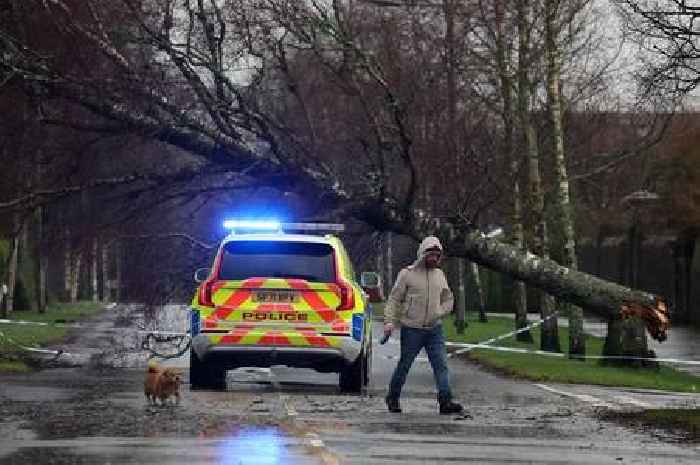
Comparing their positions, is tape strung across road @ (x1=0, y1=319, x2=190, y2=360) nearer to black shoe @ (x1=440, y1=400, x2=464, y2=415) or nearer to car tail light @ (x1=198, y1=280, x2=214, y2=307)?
car tail light @ (x1=198, y1=280, x2=214, y2=307)

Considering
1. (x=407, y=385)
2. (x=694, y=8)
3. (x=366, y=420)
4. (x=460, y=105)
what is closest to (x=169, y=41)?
(x=407, y=385)

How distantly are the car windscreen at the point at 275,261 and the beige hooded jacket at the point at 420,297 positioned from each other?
216 centimetres

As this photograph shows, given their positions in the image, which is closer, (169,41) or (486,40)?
(169,41)

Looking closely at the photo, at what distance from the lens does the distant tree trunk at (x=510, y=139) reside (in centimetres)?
3147

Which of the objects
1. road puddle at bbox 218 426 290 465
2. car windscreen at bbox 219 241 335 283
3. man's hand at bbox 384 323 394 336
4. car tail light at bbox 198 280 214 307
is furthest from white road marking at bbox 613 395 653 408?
road puddle at bbox 218 426 290 465

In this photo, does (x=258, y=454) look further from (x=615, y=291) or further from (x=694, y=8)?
(x=615, y=291)

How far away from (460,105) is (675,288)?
2068cm

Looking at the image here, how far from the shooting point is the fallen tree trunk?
82.8 feet

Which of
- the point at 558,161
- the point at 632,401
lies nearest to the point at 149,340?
the point at 558,161

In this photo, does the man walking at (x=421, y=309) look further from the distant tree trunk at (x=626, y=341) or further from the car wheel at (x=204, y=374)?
the distant tree trunk at (x=626, y=341)

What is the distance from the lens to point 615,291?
25406 mm

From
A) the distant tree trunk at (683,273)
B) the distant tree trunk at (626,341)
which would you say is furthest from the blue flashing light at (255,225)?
the distant tree trunk at (683,273)

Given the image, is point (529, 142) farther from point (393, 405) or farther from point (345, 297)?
point (393, 405)

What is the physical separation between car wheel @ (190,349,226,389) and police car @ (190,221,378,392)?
0.32ft
